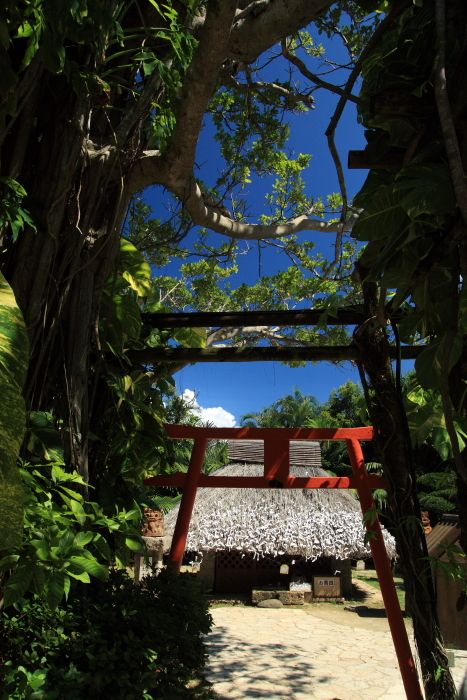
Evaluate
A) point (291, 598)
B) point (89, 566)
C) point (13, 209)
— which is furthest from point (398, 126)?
point (291, 598)

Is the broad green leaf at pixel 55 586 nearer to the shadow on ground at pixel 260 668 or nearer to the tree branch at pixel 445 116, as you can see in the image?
the tree branch at pixel 445 116

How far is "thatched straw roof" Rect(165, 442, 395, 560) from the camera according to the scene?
10.1 m

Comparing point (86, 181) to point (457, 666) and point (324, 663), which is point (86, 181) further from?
point (324, 663)

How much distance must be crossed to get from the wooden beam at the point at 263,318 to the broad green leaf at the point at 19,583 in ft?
5.40

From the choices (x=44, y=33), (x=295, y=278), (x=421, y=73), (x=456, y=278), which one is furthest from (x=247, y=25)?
(x=295, y=278)

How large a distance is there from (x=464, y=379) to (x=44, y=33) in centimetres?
146

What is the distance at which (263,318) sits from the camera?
2785 mm

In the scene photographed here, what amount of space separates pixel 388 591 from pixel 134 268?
2.30m

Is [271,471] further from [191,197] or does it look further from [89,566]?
[89,566]

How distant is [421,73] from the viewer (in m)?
1.14

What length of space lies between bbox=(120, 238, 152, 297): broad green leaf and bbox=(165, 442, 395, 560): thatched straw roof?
832 cm

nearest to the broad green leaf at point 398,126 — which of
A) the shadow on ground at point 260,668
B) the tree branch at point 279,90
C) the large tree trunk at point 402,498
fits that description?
the large tree trunk at point 402,498

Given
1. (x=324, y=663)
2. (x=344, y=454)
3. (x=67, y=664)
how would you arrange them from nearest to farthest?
(x=67, y=664) → (x=324, y=663) → (x=344, y=454)

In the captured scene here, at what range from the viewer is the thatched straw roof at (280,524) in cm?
1006
